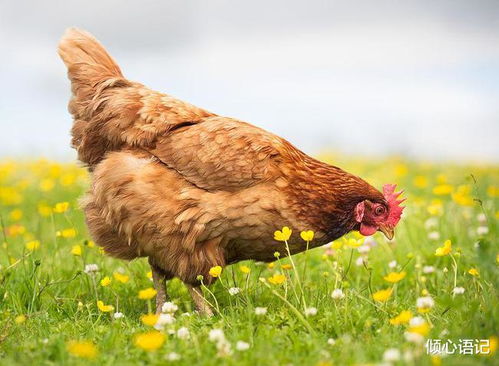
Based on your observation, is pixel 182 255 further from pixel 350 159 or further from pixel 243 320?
pixel 350 159

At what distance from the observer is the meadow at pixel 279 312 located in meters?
2.97

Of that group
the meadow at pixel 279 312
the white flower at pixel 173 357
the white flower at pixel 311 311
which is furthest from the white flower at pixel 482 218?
the white flower at pixel 173 357

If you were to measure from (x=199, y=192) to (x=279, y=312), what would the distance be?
0.86 m

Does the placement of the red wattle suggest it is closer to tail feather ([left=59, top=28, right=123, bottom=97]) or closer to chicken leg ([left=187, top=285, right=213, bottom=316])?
chicken leg ([left=187, top=285, right=213, bottom=316])

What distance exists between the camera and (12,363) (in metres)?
2.95

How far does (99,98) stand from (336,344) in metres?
2.35

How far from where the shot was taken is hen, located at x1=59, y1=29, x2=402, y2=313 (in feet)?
12.8

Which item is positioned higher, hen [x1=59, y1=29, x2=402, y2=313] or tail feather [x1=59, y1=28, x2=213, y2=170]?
tail feather [x1=59, y1=28, x2=213, y2=170]

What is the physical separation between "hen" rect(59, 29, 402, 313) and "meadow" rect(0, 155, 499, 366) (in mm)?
182

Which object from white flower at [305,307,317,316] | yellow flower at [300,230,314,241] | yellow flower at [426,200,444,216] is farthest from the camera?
yellow flower at [426,200,444,216]

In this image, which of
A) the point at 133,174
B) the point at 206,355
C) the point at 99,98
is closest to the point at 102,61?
the point at 99,98

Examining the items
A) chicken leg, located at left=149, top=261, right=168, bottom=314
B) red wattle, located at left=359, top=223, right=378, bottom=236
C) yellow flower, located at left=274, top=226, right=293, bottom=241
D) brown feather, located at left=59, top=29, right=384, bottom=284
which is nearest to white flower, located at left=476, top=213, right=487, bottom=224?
red wattle, located at left=359, top=223, right=378, bottom=236

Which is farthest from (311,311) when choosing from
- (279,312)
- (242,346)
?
(242,346)

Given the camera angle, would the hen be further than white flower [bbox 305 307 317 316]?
Yes
